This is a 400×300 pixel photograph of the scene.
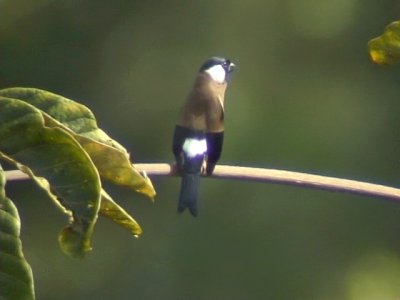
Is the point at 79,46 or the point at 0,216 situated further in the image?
the point at 79,46

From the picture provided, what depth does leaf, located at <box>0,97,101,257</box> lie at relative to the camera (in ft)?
3.31

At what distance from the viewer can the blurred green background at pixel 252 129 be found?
238 inches

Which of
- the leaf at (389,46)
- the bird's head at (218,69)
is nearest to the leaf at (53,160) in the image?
the leaf at (389,46)

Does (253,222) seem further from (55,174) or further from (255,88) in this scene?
(55,174)

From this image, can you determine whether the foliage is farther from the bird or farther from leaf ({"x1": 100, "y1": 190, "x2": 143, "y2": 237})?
the bird

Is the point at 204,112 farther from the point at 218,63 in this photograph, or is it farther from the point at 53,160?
the point at 53,160

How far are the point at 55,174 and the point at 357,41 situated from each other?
538 cm

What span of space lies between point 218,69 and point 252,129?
249cm

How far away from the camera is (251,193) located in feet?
20.0

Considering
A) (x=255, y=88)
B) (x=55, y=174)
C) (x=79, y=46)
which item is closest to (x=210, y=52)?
(x=255, y=88)

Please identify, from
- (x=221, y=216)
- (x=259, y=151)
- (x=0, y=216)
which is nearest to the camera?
(x=0, y=216)

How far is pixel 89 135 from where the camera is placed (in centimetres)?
115

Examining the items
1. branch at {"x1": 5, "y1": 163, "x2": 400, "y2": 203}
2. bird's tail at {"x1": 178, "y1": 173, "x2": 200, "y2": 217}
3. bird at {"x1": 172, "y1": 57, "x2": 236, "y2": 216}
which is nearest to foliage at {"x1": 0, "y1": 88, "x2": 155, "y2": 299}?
branch at {"x1": 5, "y1": 163, "x2": 400, "y2": 203}

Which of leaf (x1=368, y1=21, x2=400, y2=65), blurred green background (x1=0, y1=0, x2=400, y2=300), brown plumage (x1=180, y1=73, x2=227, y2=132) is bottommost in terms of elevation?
blurred green background (x1=0, y1=0, x2=400, y2=300)
